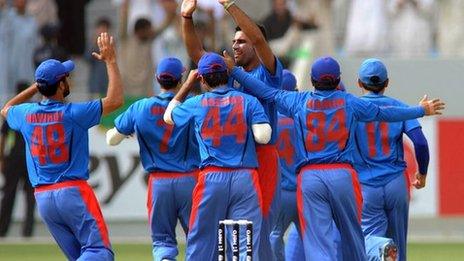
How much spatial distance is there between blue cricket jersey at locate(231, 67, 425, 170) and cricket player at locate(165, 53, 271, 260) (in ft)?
1.31

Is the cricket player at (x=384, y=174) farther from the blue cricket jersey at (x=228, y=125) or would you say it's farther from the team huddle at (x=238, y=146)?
the blue cricket jersey at (x=228, y=125)

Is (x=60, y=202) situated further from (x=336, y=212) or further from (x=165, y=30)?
(x=165, y=30)

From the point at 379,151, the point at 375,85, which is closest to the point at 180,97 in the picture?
the point at 375,85

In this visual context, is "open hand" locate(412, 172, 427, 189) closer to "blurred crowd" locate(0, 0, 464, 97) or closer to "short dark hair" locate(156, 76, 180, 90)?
"short dark hair" locate(156, 76, 180, 90)

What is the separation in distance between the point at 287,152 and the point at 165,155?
55.7 inches

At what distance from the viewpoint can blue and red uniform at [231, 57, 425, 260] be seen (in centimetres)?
1367

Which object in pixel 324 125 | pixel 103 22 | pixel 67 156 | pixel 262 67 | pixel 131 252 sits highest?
pixel 103 22

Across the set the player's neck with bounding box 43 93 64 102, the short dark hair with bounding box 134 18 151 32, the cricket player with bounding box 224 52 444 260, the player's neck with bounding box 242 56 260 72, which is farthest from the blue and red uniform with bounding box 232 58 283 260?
the short dark hair with bounding box 134 18 151 32

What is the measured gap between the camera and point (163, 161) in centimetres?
1510

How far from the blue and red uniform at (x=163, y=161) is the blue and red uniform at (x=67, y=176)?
1.60 m

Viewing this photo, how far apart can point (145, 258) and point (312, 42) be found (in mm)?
6055

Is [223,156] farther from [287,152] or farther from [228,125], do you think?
[287,152]

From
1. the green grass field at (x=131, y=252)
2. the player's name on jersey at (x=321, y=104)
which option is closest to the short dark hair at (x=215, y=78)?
the player's name on jersey at (x=321, y=104)

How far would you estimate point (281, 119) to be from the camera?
15945mm
